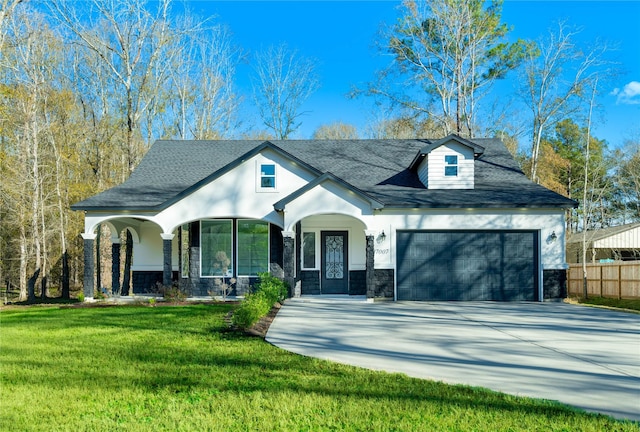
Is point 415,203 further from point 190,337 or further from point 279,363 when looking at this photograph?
point 279,363

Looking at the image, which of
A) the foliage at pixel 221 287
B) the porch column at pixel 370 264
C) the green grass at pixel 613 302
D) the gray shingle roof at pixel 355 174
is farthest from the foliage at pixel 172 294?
the green grass at pixel 613 302

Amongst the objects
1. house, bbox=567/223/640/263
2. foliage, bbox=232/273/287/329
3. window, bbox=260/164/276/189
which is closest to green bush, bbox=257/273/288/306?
foliage, bbox=232/273/287/329

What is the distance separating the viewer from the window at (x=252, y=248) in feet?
57.5

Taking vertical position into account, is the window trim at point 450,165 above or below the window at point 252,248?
above

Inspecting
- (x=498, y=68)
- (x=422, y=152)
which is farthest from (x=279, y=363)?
(x=498, y=68)

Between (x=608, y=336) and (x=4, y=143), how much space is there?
2577 centimetres

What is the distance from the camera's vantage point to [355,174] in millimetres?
18938

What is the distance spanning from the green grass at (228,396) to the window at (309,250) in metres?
9.40

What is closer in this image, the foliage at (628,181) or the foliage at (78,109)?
the foliage at (78,109)

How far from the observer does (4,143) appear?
24.7 m

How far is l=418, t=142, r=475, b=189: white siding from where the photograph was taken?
57.5 feet

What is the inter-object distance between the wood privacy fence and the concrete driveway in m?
3.82

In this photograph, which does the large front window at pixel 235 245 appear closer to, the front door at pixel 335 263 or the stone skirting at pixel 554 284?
the front door at pixel 335 263

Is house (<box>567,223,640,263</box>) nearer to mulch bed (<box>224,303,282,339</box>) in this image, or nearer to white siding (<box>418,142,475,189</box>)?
white siding (<box>418,142,475,189</box>)
